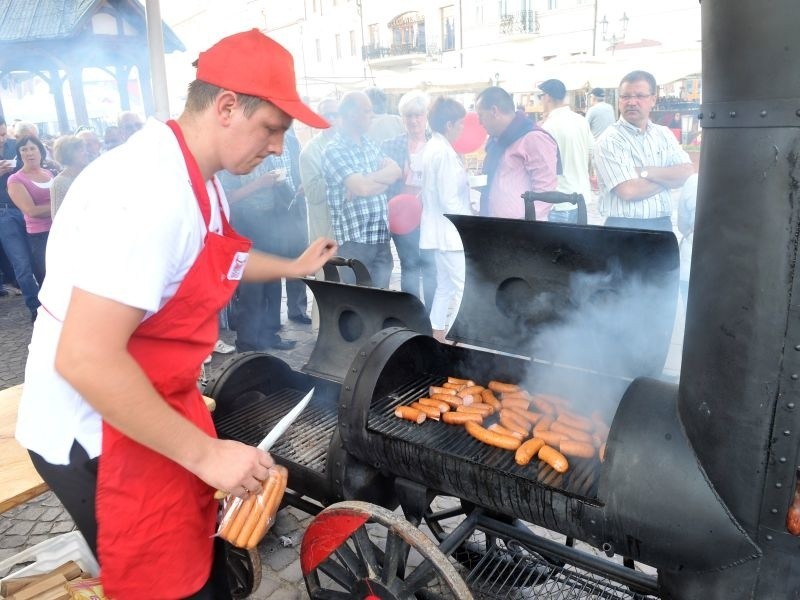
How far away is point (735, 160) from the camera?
1.50m

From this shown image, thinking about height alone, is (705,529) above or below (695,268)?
below

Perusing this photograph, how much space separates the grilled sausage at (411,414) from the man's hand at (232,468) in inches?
39.4

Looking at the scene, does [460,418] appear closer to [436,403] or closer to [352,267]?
[436,403]

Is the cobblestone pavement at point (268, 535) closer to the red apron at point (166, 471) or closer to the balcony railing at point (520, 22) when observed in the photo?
the red apron at point (166, 471)

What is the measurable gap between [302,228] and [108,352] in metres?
5.15

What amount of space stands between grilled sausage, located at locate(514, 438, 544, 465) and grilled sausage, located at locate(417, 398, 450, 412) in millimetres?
439

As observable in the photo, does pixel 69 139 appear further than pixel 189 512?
Yes

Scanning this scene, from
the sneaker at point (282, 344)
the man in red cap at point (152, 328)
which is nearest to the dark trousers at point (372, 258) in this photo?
the sneaker at point (282, 344)

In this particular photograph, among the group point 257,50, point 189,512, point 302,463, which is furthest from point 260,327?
point 257,50

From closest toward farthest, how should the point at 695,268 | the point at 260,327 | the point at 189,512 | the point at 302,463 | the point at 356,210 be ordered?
the point at 695,268, the point at 189,512, the point at 302,463, the point at 356,210, the point at 260,327

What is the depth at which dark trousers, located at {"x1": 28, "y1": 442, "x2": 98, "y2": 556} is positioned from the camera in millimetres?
1702

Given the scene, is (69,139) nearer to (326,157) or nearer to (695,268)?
(326,157)

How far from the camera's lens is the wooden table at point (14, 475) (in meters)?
2.20

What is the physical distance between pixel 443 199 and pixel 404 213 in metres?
0.41
